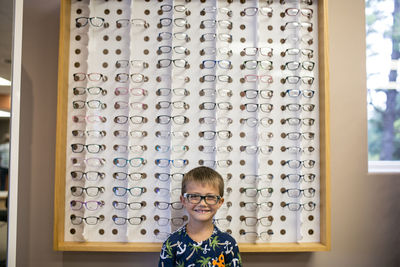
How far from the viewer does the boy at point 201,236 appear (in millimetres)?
1709

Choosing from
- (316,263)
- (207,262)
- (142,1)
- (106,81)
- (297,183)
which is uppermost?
(142,1)

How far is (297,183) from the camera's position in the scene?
2070mm

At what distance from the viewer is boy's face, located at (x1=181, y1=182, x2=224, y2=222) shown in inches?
66.9

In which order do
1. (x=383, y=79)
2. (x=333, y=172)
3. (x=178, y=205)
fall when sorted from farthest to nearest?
(x=383, y=79) → (x=333, y=172) → (x=178, y=205)

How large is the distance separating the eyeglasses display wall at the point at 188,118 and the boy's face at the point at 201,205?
0.30 metres

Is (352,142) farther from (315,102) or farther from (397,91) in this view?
(397,91)

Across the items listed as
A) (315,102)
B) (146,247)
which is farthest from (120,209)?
(315,102)

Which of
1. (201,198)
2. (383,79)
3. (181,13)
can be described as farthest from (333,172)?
(181,13)

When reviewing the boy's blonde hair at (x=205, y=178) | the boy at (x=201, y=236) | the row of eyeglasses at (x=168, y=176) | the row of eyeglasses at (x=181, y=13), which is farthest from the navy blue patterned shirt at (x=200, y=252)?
the row of eyeglasses at (x=181, y=13)

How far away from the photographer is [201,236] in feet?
5.76

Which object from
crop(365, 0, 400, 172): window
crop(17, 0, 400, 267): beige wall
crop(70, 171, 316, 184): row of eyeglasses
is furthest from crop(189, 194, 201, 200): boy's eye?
crop(365, 0, 400, 172): window

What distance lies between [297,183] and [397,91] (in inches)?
46.6

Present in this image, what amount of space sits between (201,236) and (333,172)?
1049 millimetres

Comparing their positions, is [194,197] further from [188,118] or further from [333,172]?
[333,172]
